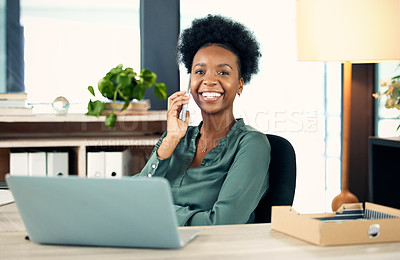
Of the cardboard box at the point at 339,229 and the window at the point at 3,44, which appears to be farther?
the window at the point at 3,44

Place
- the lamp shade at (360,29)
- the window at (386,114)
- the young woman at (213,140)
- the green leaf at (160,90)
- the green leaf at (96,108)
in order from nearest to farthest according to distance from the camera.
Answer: the green leaf at (160,90) → the young woman at (213,140) → the green leaf at (96,108) → the lamp shade at (360,29) → the window at (386,114)

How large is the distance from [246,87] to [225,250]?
9.54 feet

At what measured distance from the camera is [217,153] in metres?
1.84

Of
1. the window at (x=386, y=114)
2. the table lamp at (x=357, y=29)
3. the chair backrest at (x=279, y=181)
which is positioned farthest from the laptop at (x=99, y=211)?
the window at (x=386, y=114)

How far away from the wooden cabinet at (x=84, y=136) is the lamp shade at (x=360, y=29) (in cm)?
103

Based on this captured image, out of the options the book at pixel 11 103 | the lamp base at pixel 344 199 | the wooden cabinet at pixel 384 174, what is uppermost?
the book at pixel 11 103

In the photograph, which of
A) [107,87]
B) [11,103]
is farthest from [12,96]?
[107,87]

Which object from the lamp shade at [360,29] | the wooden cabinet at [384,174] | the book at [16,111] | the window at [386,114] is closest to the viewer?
the book at [16,111]

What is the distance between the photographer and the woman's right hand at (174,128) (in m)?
Result: 1.88

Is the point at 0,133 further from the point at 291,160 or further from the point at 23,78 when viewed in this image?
the point at 291,160

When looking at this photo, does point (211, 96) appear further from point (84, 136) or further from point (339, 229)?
point (84, 136)

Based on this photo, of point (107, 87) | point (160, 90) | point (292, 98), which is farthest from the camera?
point (292, 98)

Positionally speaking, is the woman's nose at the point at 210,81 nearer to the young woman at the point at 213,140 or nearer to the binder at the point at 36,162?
the young woman at the point at 213,140

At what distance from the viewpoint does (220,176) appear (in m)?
1.77
